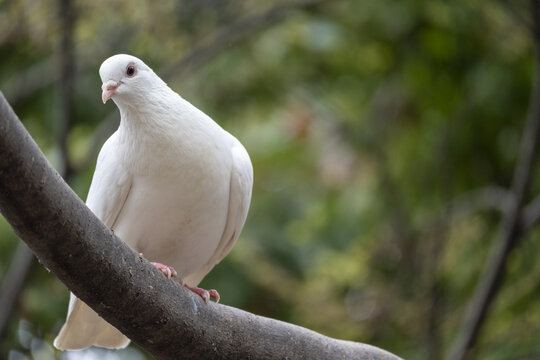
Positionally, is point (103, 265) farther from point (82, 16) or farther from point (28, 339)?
point (28, 339)

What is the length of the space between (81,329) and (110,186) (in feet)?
3.12

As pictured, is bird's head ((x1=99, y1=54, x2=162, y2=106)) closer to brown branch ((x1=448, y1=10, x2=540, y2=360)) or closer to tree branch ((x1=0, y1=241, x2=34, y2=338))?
tree branch ((x1=0, y1=241, x2=34, y2=338))

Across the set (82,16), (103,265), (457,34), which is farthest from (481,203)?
(103,265)

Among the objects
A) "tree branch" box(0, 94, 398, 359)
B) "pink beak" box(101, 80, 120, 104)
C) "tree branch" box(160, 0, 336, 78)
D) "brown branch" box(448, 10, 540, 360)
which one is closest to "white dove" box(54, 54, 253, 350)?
"pink beak" box(101, 80, 120, 104)

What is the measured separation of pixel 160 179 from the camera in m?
4.47

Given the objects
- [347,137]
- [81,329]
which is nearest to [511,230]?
[347,137]

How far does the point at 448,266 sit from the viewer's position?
29.8ft

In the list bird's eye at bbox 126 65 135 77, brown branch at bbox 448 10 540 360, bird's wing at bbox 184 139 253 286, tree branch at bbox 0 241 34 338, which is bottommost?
tree branch at bbox 0 241 34 338

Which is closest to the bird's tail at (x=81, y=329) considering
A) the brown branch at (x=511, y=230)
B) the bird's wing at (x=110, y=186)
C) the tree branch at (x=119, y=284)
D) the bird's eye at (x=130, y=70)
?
the bird's wing at (x=110, y=186)

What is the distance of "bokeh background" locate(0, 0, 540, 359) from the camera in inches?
324

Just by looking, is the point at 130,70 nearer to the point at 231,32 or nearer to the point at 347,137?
the point at 231,32

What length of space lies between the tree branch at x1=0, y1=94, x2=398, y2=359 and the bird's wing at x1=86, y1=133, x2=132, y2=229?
0.90 metres

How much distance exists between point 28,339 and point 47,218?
21.1 feet

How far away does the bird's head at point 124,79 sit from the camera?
4.34 metres
